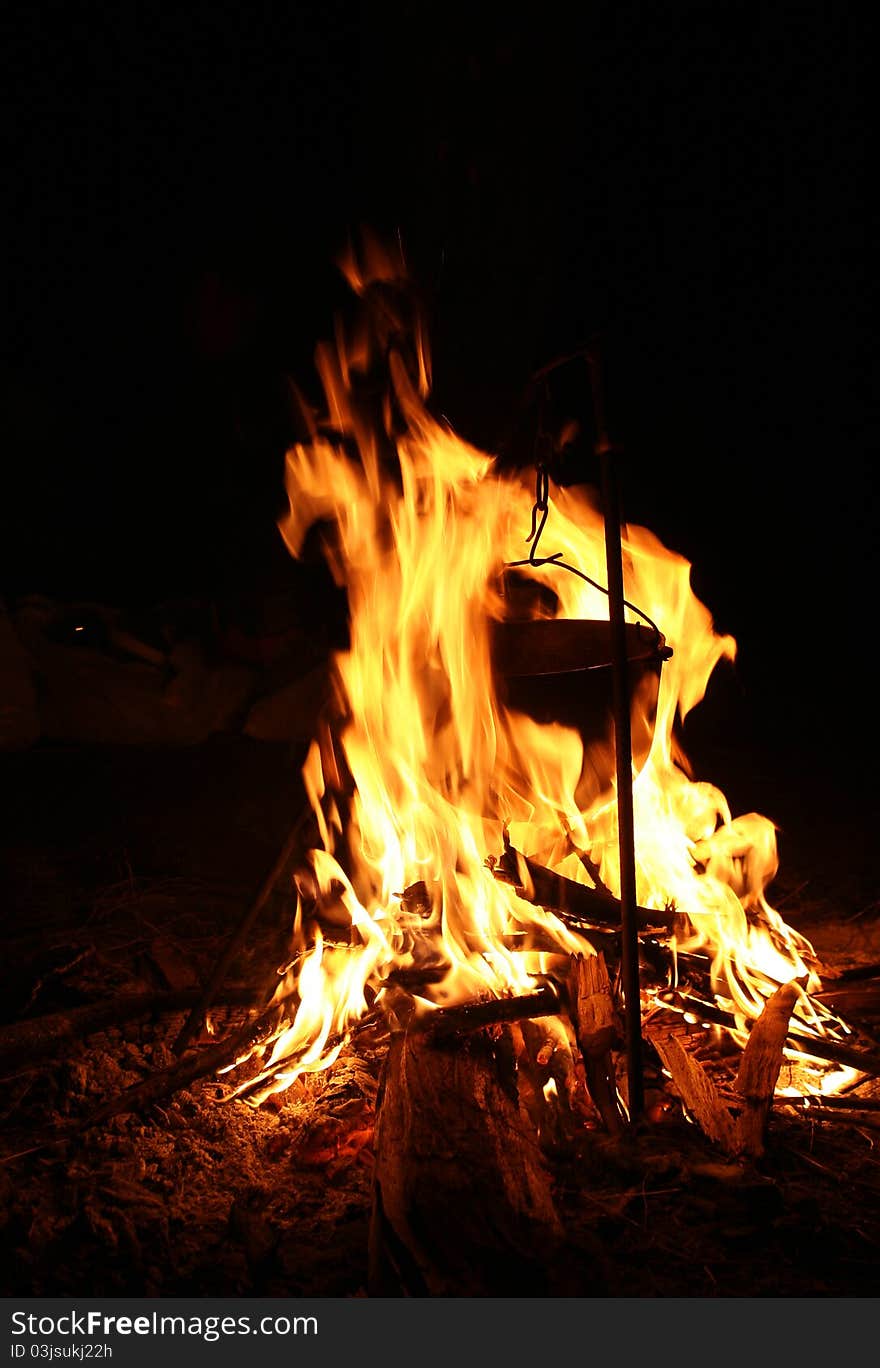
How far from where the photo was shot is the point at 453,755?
117 inches

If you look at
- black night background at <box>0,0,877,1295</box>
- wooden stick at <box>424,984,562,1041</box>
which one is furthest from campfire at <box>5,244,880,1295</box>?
black night background at <box>0,0,877,1295</box>

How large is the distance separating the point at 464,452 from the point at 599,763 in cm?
123

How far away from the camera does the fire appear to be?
2752mm

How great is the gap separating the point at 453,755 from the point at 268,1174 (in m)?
1.36

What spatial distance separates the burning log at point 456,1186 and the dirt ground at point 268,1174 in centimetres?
5

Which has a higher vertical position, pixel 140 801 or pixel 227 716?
pixel 227 716

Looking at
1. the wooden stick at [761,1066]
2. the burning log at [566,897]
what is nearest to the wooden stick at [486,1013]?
the burning log at [566,897]

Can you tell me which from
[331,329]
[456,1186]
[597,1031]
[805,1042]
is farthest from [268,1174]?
[331,329]

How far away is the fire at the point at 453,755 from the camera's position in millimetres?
2752

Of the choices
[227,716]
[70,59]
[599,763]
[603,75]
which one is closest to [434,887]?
[599,763]

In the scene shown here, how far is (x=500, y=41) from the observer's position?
274 cm

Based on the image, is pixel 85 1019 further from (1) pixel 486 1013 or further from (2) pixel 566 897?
(2) pixel 566 897
